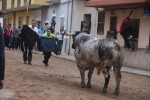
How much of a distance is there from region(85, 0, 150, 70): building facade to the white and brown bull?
6499 millimetres

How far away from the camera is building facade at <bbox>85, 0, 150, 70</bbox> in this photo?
54.0ft

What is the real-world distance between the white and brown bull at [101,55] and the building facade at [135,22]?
21.3 feet

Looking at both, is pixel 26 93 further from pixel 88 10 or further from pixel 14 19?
pixel 14 19

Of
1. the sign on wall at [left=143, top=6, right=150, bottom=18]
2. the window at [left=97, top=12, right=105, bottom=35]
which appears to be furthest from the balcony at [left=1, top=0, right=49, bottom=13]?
the sign on wall at [left=143, top=6, right=150, bottom=18]

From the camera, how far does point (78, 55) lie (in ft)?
32.4

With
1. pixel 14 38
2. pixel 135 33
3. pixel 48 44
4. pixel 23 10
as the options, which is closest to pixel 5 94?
pixel 48 44

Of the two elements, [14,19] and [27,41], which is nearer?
[27,41]

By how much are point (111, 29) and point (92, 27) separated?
7.18 ft

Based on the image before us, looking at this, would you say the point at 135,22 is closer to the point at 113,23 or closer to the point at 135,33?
the point at 135,33

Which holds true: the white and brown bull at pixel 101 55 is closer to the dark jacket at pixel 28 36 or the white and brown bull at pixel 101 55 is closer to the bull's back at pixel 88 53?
the bull's back at pixel 88 53

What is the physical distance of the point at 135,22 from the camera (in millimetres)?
17531

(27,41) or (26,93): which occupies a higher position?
(27,41)

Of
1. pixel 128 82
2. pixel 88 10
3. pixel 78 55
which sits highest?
pixel 88 10

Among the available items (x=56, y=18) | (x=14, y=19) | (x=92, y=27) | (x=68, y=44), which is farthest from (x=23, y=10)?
(x=92, y=27)
